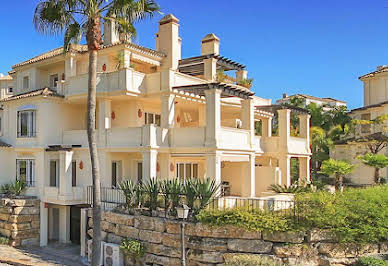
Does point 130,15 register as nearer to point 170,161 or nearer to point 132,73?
point 132,73

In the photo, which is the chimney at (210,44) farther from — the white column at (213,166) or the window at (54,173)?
the window at (54,173)

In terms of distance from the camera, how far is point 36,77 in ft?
89.5

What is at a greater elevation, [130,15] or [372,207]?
[130,15]

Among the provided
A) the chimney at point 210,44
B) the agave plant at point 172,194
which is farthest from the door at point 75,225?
the chimney at point 210,44

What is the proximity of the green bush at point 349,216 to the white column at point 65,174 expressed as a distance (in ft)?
44.1

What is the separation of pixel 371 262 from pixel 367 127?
83.9 feet

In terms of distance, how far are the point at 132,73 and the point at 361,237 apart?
14008 millimetres

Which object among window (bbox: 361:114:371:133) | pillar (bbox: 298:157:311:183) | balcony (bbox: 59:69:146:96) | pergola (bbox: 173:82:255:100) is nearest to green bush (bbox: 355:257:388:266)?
pergola (bbox: 173:82:255:100)

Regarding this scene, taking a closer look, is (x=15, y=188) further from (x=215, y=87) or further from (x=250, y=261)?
(x=250, y=261)

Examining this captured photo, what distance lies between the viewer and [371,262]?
47.0ft

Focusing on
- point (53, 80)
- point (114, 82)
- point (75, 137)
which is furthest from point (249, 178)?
point (53, 80)

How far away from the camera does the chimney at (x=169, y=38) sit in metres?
25.1

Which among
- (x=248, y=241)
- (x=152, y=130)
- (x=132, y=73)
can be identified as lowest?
(x=248, y=241)

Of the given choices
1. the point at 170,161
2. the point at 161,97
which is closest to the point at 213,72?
the point at 161,97
